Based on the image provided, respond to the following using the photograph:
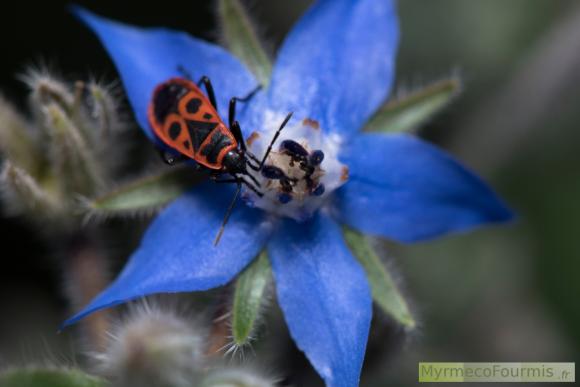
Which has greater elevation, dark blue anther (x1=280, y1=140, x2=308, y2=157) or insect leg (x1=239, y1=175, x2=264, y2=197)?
dark blue anther (x1=280, y1=140, x2=308, y2=157)

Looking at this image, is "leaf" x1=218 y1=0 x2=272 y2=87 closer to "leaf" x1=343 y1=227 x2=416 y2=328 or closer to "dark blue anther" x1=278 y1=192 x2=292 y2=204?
"dark blue anther" x1=278 y1=192 x2=292 y2=204

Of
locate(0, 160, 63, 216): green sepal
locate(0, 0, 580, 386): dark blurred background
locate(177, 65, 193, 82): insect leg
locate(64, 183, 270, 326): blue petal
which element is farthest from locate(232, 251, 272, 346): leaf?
locate(0, 0, 580, 386): dark blurred background

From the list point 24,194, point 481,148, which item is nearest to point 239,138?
point 24,194

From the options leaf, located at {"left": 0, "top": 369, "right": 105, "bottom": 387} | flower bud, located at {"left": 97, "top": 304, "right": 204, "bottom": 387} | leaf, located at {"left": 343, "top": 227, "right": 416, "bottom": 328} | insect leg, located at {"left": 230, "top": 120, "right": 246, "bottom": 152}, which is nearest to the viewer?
flower bud, located at {"left": 97, "top": 304, "right": 204, "bottom": 387}

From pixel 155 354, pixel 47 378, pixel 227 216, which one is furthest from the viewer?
pixel 227 216

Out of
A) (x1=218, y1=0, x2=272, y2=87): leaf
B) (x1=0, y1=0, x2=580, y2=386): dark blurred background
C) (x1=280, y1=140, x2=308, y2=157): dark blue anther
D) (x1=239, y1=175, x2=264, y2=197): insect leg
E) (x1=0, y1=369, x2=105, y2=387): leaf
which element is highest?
(x1=0, y1=0, x2=580, y2=386): dark blurred background

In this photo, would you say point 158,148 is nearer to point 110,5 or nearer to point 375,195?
point 375,195

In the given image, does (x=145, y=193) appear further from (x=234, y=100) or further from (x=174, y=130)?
(x=234, y=100)
